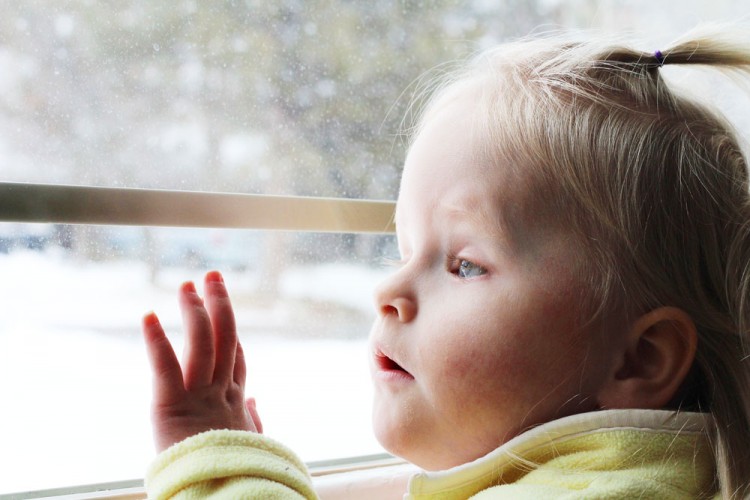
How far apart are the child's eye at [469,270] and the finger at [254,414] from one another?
0.89 ft

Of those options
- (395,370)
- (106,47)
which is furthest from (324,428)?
(106,47)

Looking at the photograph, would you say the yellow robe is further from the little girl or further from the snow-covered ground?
the snow-covered ground

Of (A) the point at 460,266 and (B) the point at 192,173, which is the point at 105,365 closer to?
(B) the point at 192,173

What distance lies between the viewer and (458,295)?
2.31ft

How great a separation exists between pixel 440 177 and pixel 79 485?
0.51 metres

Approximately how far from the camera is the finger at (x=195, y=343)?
707 millimetres

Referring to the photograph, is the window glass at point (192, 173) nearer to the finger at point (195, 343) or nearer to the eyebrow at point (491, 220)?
the finger at point (195, 343)

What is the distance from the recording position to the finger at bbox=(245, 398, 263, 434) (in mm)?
776

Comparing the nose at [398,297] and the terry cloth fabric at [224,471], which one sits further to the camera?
the nose at [398,297]

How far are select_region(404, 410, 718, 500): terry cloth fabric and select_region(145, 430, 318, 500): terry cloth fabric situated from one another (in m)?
0.13

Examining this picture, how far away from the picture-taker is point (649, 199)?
27.5 inches

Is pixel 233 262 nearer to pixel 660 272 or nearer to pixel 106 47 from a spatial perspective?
pixel 106 47

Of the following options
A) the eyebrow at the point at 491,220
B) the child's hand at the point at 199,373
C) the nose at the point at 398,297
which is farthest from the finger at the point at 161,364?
the eyebrow at the point at 491,220

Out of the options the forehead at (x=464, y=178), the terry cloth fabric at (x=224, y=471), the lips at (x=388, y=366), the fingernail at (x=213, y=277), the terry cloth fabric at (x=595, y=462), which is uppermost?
the forehead at (x=464, y=178)
